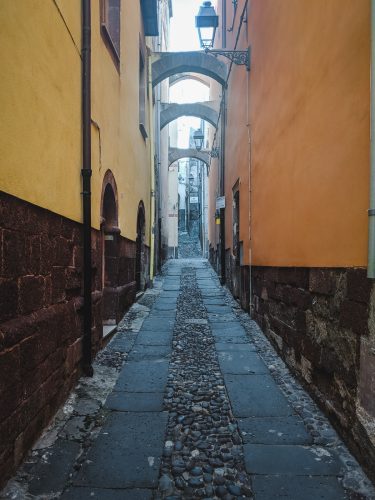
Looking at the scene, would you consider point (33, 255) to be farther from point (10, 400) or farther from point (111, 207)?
point (111, 207)

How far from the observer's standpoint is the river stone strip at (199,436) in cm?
207

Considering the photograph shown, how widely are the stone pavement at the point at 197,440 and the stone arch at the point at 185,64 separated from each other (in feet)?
26.5

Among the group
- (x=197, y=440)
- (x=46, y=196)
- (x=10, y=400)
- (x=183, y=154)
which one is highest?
(x=183, y=154)

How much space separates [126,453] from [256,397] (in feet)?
4.09

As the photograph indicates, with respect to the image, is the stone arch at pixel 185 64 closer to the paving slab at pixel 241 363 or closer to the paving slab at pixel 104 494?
the paving slab at pixel 241 363

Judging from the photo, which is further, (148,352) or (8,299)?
(148,352)

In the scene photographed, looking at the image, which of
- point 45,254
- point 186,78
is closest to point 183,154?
point 186,78

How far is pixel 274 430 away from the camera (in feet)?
8.75

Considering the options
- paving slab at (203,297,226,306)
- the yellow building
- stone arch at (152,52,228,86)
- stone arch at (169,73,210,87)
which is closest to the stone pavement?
the yellow building

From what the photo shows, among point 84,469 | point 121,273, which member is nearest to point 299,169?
point 84,469


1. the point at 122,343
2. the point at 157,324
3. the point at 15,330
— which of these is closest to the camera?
the point at 15,330

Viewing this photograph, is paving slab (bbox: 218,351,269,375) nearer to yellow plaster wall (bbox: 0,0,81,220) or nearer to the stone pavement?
the stone pavement

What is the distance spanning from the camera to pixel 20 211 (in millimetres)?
2203

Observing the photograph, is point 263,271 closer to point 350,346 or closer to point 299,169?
point 299,169
